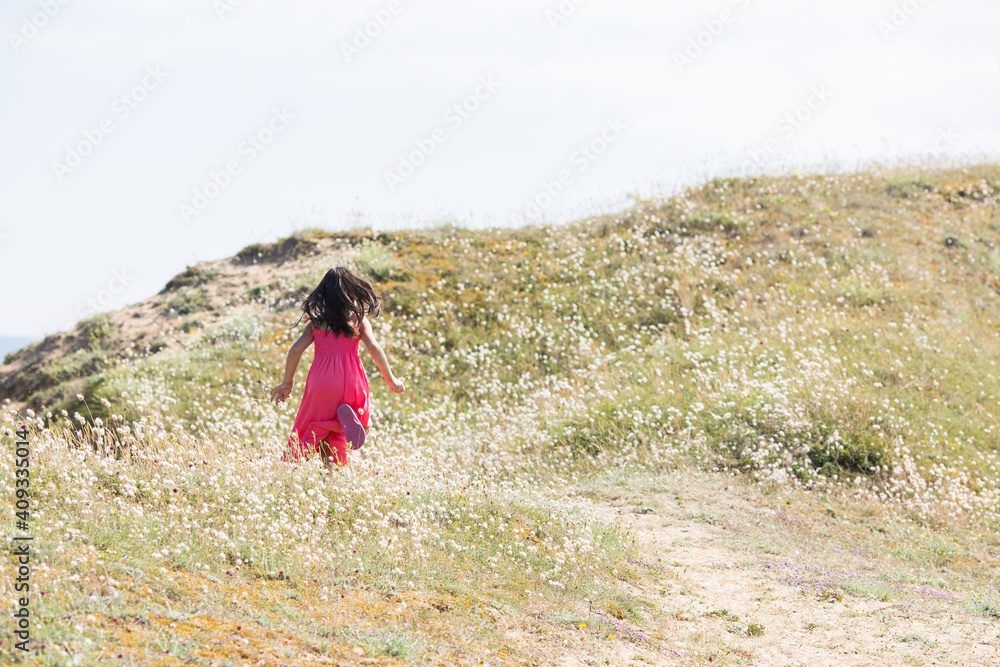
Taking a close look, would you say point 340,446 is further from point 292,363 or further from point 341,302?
point 341,302

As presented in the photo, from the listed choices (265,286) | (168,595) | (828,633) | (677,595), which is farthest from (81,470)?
(265,286)

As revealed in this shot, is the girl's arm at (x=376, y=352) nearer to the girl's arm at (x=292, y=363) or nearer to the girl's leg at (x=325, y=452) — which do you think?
the girl's arm at (x=292, y=363)

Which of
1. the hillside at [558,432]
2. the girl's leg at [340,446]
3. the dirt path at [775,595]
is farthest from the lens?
the girl's leg at [340,446]

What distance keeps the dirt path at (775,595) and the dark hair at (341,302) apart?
3.25m

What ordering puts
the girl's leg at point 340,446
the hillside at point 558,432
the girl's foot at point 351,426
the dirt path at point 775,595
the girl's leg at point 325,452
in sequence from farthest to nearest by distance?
the girl's leg at point 340,446
the girl's leg at point 325,452
the girl's foot at point 351,426
the dirt path at point 775,595
the hillside at point 558,432

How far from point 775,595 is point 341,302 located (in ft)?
14.9

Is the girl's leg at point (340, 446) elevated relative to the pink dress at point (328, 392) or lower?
lower

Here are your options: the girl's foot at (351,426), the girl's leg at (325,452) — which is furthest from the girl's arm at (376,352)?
Answer: the girl's leg at (325,452)

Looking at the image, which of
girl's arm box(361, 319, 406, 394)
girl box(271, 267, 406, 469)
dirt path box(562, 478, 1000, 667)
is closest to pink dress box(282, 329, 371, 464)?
girl box(271, 267, 406, 469)

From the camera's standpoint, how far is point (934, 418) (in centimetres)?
1135

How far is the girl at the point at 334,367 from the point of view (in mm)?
7262

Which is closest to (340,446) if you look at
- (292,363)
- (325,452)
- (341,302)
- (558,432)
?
(325,452)

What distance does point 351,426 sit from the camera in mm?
7258

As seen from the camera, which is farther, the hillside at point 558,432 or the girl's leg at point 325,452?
the girl's leg at point 325,452
